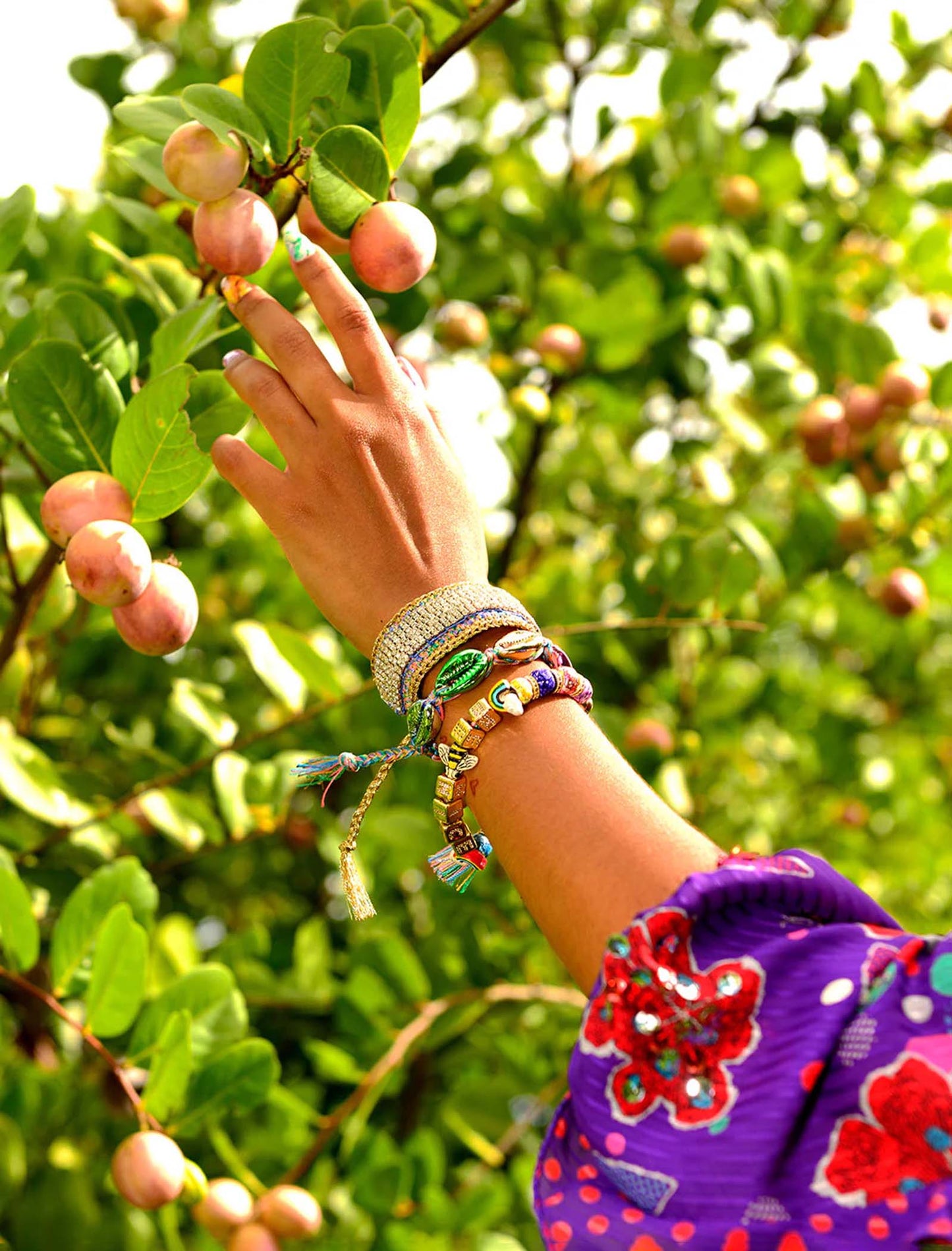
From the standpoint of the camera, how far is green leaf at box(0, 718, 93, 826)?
108cm

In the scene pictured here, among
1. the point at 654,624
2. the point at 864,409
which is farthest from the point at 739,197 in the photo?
the point at 654,624

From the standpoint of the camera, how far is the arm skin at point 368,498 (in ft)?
2.14

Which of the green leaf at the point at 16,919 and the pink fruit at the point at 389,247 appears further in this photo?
the green leaf at the point at 16,919

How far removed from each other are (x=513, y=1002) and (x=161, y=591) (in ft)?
2.73

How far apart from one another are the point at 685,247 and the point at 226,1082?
111cm

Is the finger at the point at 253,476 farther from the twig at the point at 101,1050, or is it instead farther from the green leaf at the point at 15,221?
the twig at the point at 101,1050

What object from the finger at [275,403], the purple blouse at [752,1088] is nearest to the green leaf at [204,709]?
the finger at [275,403]

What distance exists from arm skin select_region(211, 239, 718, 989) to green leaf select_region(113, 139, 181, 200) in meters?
0.15

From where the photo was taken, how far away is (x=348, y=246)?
889 mm

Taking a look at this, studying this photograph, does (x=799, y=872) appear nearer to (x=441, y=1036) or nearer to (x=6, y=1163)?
(x=441, y=1036)

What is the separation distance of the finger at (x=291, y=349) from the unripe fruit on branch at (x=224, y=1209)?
2.39 feet

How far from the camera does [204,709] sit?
4.00 feet

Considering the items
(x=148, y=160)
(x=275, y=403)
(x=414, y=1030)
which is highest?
(x=148, y=160)

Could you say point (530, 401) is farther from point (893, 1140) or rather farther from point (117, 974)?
point (893, 1140)
